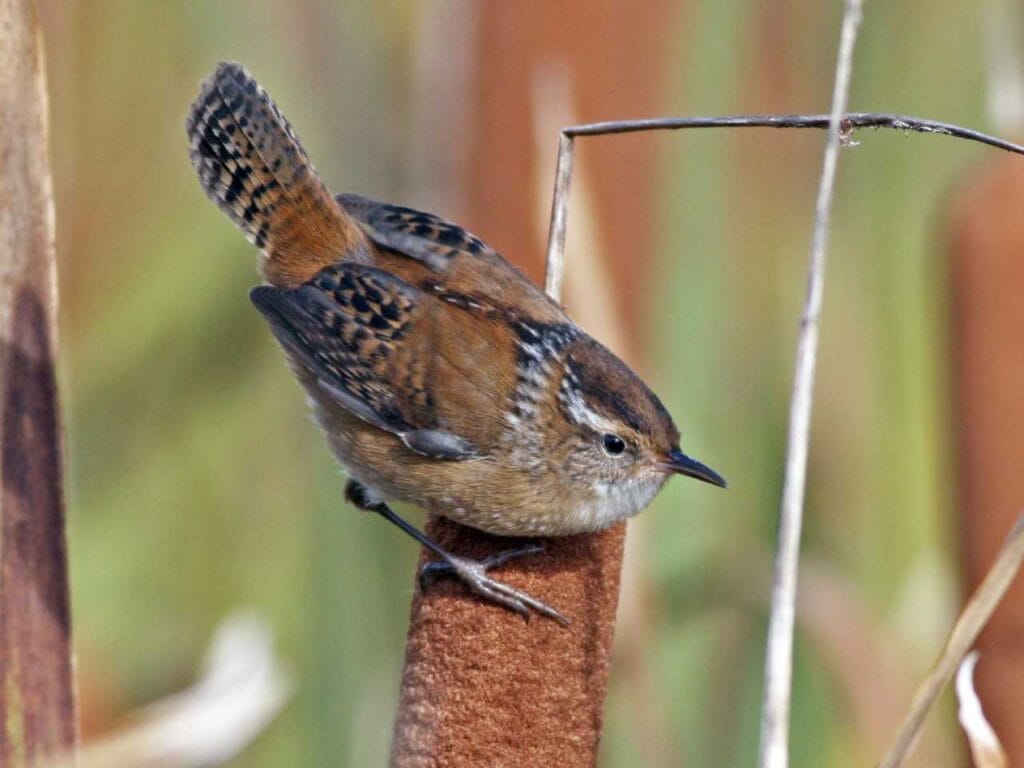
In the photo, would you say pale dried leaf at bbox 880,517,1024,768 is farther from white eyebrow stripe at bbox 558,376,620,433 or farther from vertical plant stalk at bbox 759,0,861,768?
white eyebrow stripe at bbox 558,376,620,433

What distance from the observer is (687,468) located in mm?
2400

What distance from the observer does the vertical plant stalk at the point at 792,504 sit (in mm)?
1337

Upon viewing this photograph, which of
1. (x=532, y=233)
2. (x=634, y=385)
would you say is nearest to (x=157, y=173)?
(x=532, y=233)

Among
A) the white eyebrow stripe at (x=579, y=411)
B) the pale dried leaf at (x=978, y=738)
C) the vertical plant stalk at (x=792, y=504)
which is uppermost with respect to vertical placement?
the vertical plant stalk at (x=792, y=504)

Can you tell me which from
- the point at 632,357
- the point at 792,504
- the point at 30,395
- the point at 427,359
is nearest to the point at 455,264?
the point at 427,359

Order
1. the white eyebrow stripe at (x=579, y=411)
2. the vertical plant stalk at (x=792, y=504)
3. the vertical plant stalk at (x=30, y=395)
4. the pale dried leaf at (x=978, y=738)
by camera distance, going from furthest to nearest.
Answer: the white eyebrow stripe at (x=579, y=411) → the vertical plant stalk at (x=30, y=395) → the pale dried leaf at (x=978, y=738) → the vertical plant stalk at (x=792, y=504)

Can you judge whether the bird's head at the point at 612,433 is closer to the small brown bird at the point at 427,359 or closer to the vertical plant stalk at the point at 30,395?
the small brown bird at the point at 427,359

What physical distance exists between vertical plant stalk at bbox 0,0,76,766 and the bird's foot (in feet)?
1.70

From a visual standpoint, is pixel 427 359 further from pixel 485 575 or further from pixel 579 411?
pixel 485 575

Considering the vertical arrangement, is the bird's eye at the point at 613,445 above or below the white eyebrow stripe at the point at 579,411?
below

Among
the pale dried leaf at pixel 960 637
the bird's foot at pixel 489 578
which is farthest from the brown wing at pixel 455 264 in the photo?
the pale dried leaf at pixel 960 637

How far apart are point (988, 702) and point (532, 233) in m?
1.29

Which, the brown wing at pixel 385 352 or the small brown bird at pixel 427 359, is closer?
the small brown bird at pixel 427 359

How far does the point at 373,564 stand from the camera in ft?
9.28
